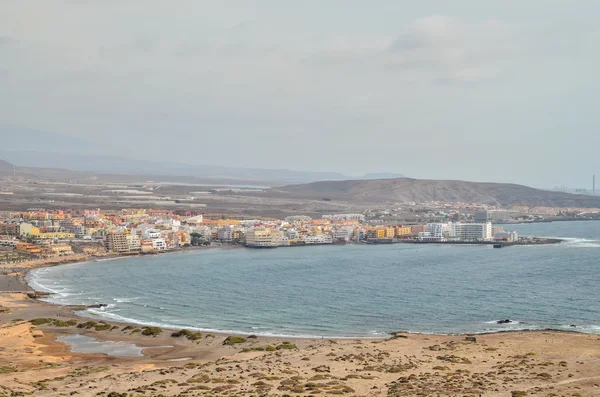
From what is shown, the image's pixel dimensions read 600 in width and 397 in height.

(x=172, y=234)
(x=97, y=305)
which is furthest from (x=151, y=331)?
(x=172, y=234)

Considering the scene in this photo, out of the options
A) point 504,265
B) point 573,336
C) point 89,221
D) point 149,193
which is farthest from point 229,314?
point 149,193

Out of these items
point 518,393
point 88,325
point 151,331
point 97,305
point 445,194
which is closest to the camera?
point 518,393

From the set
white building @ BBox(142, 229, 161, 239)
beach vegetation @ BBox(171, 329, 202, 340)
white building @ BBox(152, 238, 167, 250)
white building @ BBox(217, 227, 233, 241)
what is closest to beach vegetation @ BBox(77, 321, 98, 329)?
beach vegetation @ BBox(171, 329, 202, 340)

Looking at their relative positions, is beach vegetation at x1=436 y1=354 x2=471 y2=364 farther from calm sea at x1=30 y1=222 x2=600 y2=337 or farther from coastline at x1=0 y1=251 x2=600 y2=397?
calm sea at x1=30 y1=222 x2=600 y2=337

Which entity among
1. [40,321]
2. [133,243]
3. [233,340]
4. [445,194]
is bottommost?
[40,321]

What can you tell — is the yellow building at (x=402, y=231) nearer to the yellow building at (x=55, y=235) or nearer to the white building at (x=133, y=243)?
the white building at (x=133, y=243)

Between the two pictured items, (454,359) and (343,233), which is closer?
(454,359)

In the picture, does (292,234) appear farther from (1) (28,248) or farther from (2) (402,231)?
(1) (28,248)
